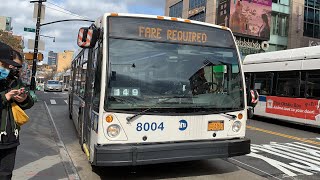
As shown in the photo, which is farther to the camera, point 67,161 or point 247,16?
point 247,16

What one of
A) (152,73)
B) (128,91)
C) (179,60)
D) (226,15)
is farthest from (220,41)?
(226,15)

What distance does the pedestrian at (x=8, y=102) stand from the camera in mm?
3672

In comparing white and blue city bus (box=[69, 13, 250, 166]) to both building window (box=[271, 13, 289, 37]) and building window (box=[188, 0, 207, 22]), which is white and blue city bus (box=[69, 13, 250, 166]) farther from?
building window (box=[271, 13, 289, 37])

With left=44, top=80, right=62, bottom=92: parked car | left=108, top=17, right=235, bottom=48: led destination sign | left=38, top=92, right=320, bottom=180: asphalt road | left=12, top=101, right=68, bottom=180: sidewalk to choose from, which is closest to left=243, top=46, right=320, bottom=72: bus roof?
left=38, top=92, right=320, bottom=180: asphalt road

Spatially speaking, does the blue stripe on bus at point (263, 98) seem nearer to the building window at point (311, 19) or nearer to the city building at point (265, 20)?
the city building at point (265, 20)

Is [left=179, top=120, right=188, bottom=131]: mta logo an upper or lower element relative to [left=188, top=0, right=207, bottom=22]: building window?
lower

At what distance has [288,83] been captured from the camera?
13.7 metres

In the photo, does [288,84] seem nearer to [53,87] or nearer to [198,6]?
[53,87]

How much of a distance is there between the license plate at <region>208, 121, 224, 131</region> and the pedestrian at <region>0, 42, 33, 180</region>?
9.66ft

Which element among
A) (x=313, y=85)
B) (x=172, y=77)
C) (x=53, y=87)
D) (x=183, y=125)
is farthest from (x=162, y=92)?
(x=53, y=87)

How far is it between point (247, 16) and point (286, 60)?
3364 cm

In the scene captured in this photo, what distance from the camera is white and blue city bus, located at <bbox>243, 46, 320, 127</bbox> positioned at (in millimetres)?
12259

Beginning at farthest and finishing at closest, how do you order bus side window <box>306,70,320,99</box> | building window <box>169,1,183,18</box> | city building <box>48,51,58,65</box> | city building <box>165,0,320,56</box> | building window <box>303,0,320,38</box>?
1. city building <box>48,51,58,65</box>
2. building window <box>169,1,183,18</box>
3. building window <box>303,0,320,38</box>
4. city building <box>165,0,320,56</box>
5. bus side window <box>306,70,320,99</box>

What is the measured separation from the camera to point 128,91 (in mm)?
5410
